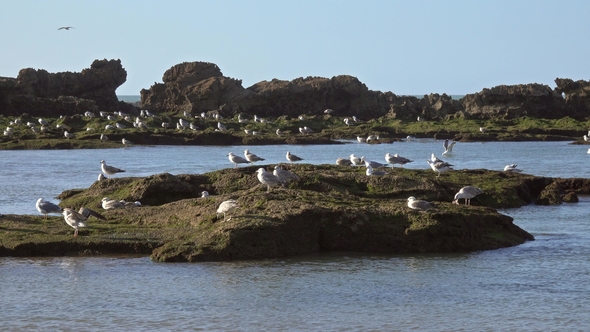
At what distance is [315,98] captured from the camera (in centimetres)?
7500

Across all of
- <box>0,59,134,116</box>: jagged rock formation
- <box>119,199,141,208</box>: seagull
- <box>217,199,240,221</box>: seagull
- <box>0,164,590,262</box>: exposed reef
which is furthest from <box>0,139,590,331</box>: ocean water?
<box>0,59,134,116</box>: jagged rock formation

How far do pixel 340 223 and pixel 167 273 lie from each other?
3.24 meters

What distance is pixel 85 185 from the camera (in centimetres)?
2680

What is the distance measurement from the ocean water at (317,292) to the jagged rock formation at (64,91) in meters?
52.3

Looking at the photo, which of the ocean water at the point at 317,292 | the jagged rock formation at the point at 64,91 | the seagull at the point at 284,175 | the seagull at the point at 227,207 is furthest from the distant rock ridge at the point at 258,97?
the seagull at the point at 227,207

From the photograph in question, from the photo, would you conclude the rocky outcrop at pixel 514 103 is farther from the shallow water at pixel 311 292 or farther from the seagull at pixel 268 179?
the shallow water at pixel 311 292

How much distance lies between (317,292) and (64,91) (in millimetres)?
64647

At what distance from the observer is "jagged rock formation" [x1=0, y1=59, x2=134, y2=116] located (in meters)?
64.6

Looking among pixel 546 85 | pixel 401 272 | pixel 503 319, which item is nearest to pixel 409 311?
pixel 503 319

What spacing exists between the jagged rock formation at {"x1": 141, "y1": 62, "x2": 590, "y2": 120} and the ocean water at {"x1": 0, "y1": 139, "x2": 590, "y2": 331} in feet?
166

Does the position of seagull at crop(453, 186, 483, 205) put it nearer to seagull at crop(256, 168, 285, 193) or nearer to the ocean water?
the ocean water

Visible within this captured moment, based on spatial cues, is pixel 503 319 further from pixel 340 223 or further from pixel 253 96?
pixel 253 96

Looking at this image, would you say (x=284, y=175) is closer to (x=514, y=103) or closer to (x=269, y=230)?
(x=269, y=230)

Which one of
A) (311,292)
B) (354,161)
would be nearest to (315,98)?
(354,161)
